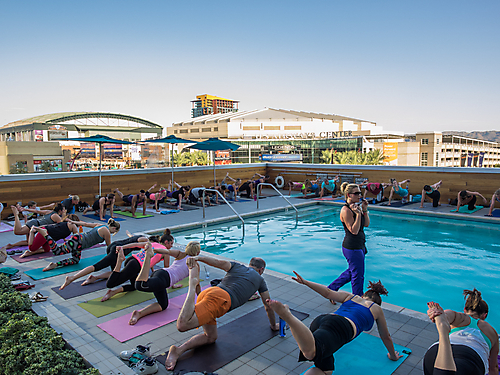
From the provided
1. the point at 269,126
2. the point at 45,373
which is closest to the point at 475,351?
the point at 45,373

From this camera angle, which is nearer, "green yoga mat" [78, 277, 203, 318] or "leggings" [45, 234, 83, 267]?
"green yoga mat" [78, 277, 203, 318]

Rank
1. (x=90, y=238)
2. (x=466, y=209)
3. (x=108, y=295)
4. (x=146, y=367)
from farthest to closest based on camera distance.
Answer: (x=466, y=209)
(x=90, y=238)
(x=108, y=295)
(x=146, y=367)

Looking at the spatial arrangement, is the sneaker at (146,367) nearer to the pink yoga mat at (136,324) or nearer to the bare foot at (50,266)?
the pink yoga mat at (136,324)

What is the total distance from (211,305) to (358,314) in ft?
4.50

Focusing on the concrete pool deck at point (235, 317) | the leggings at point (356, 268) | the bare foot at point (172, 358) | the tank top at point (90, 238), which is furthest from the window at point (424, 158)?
the bare foot at point (172, 358)

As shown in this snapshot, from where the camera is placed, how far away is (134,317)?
4215 millimetres

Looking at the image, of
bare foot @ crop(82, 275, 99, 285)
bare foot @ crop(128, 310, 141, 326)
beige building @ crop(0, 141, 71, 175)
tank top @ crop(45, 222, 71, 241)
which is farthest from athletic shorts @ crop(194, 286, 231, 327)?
beige building @ crop(0, 141, 71, 175)

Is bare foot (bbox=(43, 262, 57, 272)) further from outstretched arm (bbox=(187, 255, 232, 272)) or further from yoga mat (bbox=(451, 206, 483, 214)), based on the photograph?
yoga mat (bbox=(451, 206, 483, 214))

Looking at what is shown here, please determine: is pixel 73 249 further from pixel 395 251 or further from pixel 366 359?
pixel 395 251

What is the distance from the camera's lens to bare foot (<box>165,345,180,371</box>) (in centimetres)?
318

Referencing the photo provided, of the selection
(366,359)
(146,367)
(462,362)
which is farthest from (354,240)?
(146,367)

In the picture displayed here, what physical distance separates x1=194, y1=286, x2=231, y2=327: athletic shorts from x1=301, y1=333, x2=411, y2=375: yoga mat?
4.08 ft

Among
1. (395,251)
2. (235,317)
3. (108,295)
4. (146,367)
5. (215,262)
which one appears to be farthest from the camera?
(395,251)

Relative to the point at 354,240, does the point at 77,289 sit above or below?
below
